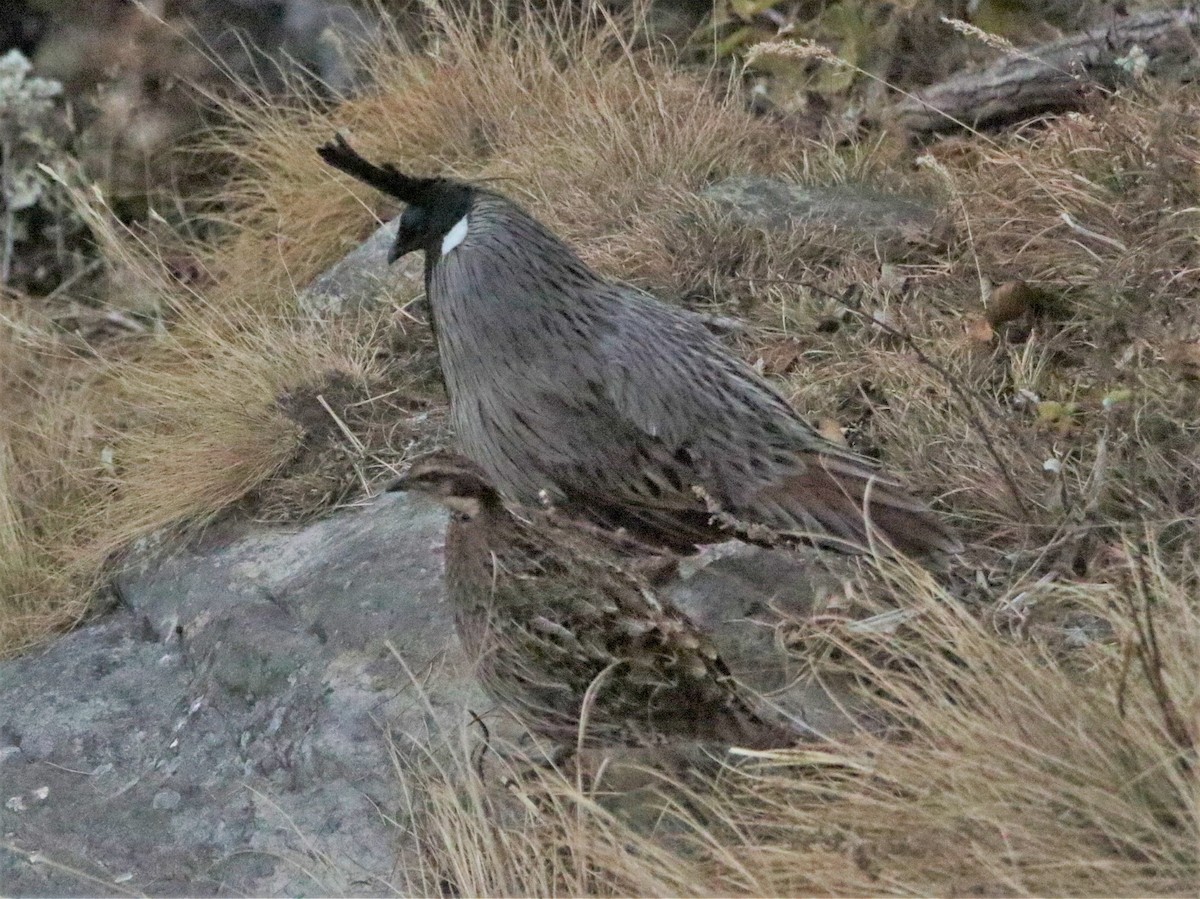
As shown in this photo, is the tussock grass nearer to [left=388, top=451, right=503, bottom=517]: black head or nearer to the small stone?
[left=388, top=451, right=503, bottom=517]: black head

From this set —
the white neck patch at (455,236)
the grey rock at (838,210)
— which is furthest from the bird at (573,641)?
the grey rock at (838,210)

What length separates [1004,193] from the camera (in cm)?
465

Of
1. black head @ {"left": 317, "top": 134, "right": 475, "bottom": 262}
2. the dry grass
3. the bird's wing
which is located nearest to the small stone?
the dry grass

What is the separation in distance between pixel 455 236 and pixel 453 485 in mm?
1009

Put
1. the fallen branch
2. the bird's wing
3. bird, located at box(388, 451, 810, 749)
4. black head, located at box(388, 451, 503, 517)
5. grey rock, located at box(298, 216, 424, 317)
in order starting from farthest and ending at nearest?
grey rock, located at box(298, 216, 424, 317) → the fallen branch → the bird's wing → black head, located at box(388, 451, 503, 517) → bird, located at box(388, 451, 810, 749)

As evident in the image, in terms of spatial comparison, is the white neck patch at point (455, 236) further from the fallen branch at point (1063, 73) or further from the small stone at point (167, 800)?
the fallen branch at point (1063, 73)

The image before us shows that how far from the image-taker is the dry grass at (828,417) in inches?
98.0

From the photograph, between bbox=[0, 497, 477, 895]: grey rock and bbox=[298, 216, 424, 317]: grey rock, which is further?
bbox=[298, 216, 424, 317]: grey rock

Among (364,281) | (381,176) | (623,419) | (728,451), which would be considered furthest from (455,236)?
(364,281)

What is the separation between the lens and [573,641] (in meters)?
2.93

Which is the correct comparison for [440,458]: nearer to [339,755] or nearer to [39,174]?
[339,755]

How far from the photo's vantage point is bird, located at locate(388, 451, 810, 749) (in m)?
2.87

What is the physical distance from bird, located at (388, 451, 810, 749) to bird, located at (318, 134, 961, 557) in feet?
1.28

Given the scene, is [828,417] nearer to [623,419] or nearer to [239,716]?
[623,419]
